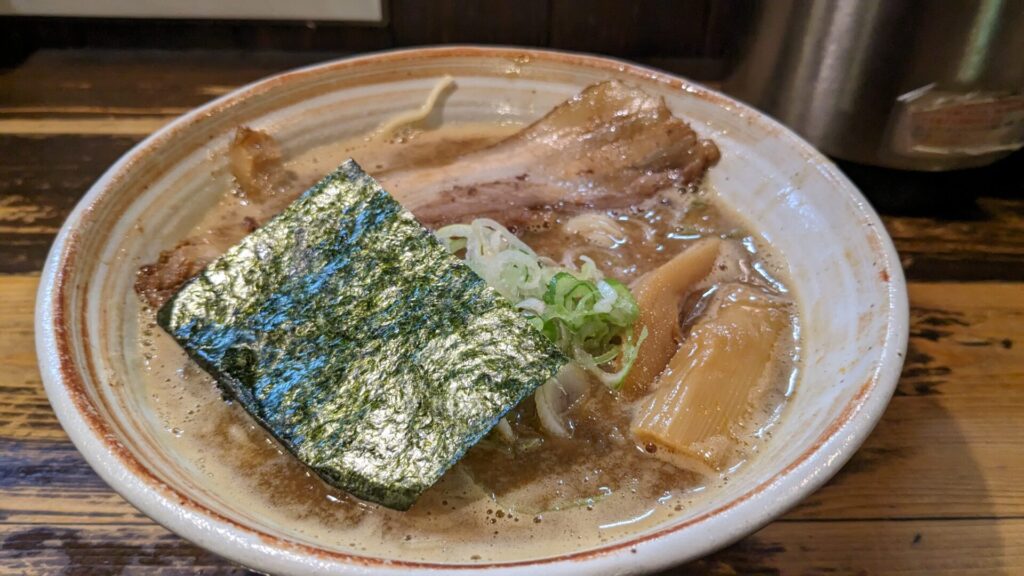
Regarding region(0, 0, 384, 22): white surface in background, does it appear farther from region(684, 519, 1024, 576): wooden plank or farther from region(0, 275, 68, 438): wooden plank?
region(684, 519, 1024, 576): wooden plank

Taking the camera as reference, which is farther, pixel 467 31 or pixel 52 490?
pixel 467 31

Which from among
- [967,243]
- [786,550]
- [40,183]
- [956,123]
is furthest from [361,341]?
[967,243]

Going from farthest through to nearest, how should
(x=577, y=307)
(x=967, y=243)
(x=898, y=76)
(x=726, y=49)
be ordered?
(x=726, y=49) < (x=967, y=243) < (x=898, y=76) < (x=577, y=307)

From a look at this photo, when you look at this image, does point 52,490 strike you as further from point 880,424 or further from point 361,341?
point 880,424

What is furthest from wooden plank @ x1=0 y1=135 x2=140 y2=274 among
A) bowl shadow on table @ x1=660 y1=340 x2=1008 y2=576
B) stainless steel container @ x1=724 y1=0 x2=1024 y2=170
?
stainless steel container @ x1=724 y1=0 x2=1024 y2=170

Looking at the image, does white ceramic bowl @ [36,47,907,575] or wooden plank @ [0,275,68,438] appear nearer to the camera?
white ceramic bowl @ [36,47,907,575]
